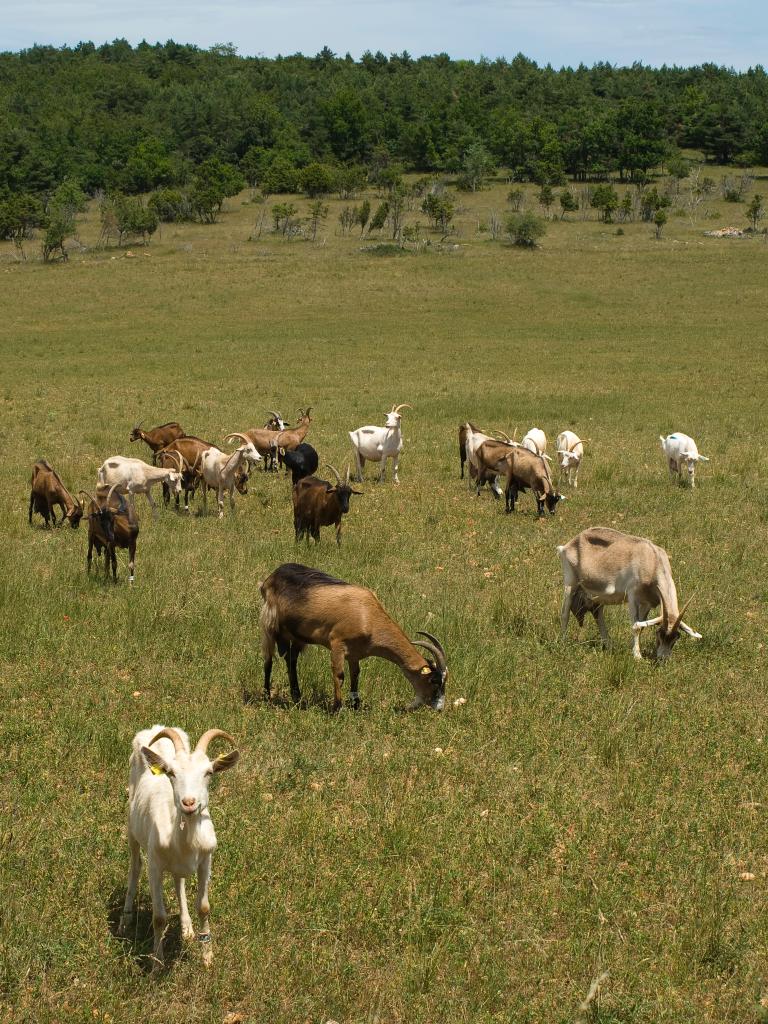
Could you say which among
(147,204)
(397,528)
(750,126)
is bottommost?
(397,528)

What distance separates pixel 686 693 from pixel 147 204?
106m

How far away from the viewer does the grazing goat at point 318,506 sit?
1595 centimetres

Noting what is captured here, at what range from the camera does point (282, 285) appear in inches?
2719

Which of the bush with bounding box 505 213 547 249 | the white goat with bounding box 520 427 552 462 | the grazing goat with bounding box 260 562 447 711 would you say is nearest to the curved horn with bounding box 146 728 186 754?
the grazing goat with bounding box 260 562 447 711

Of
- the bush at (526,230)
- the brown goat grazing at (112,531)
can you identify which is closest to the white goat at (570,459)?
the brown goat grazing at (112,531)

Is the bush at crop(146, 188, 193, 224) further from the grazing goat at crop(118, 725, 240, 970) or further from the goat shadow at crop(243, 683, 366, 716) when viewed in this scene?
the grazing goat at crop(118, 725, 240, 970)

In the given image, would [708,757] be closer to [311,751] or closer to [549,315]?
[311,751]

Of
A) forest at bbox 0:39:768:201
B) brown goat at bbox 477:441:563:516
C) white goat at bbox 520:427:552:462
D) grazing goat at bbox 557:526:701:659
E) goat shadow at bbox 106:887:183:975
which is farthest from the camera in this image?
forest at bbox 0:39:768:201

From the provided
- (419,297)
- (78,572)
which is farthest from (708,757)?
(419,297)

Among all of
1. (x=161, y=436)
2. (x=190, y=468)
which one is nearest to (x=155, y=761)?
(x=190, y=468)

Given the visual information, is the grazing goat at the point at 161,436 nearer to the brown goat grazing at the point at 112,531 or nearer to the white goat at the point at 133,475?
the white goat at the point at 133,475

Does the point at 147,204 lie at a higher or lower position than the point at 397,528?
higher

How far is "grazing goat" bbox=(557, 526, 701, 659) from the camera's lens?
1088 cm

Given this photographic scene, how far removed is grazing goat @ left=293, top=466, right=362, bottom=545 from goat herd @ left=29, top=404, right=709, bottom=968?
→ 0.02 metres
